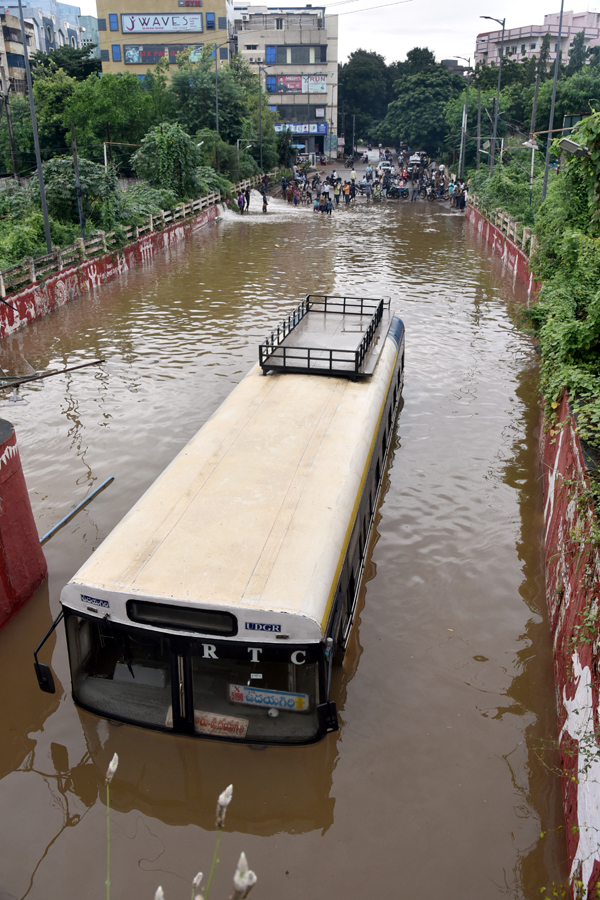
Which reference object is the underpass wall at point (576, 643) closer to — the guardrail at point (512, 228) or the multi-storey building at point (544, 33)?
the guardrail at point (512, 228)

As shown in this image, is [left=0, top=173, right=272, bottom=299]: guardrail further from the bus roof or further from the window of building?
the window of building

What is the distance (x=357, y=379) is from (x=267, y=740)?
5.39 m

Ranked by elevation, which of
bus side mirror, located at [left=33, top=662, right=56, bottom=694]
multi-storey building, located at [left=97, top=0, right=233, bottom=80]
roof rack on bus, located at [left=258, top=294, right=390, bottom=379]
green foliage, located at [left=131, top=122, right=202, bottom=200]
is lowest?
Result: bus side mirror, located at [left=33, top=662, right=56, bottom=694]

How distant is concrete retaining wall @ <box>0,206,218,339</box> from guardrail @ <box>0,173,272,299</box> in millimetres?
232

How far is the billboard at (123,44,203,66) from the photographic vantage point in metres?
70.9

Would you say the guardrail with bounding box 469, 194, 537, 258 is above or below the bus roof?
above

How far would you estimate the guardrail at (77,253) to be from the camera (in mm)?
20031

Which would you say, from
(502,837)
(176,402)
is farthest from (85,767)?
(176,402)

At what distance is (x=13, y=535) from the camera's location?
8.24 m

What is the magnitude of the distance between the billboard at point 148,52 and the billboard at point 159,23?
121 centimetres

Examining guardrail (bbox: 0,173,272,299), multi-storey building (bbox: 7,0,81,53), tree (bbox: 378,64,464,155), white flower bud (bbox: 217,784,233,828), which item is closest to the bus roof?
white flower bud (bbox: 217,784,233,828)

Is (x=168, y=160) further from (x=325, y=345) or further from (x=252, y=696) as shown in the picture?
(x=252, y=696)

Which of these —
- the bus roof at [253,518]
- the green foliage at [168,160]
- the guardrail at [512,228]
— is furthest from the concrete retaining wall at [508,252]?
the green foliage at [168,160]

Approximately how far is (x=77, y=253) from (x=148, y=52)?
190 feet
